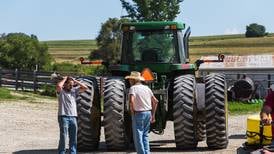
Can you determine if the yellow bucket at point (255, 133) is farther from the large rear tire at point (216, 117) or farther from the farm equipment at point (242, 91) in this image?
the farm equipment at point (242, 91)

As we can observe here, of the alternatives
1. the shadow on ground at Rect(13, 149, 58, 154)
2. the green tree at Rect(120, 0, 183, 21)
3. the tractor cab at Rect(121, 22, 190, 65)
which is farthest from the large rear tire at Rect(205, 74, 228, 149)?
the green tree at Rect(120, 0, 183, 21)

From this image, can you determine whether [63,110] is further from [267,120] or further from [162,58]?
[267,120]

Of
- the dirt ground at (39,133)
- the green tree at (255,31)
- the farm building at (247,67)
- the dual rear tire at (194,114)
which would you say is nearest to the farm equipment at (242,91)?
the dirt ground at (39,133)

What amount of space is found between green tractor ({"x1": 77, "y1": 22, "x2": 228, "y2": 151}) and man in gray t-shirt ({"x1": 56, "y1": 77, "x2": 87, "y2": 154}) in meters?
1.43

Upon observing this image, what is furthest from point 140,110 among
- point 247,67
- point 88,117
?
point 247,67

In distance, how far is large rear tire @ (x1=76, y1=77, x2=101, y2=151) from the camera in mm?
13250

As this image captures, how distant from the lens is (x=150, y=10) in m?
59.8

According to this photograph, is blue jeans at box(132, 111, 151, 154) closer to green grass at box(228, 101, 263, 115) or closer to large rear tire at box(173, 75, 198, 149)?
large rear tire at box(173, 75, 198, 149)

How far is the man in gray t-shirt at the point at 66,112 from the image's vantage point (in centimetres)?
1164

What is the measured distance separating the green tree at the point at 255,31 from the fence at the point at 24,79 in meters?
71.8

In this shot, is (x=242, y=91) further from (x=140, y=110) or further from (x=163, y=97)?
(x=140, y=110)

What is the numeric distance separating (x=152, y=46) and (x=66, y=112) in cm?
364

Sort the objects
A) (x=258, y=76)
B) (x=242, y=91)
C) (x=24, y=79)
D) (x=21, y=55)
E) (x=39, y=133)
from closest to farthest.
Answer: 1. (x=39, y=133)
2. (x=242, y=91)
3. (x=24, y=79)
4. (x=258, y=76)
5. (x=21, y=55)

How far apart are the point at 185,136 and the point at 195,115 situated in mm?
501
